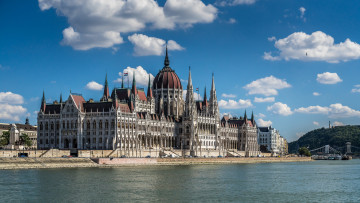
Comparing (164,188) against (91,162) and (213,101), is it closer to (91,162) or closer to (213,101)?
(91,162)

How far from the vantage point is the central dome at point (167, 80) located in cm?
18235

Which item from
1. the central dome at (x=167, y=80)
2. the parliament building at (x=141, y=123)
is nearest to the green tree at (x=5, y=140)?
the parliament building at (x=141, y=123)

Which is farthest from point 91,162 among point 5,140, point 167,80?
point 167,80

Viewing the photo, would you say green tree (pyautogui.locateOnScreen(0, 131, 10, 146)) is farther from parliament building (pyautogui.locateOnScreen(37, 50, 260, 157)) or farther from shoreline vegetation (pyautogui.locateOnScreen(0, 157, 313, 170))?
shoreline vegetation (pyautogui.locateOnScreen(0, 157, 313, 170))

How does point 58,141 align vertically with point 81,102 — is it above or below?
below

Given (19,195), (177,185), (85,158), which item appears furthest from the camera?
(85,158)

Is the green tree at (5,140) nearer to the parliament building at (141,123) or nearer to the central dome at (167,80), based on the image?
the parliament building at (141,123)

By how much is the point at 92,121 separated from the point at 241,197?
268ft

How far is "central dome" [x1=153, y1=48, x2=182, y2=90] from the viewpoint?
598 ft

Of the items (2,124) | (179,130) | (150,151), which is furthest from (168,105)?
(2,124)

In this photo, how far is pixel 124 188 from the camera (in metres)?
71.8

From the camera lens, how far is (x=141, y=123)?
15088 centimetres

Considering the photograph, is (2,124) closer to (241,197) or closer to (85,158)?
(85,158)

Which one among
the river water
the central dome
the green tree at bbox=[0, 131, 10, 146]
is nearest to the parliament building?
the central dome
